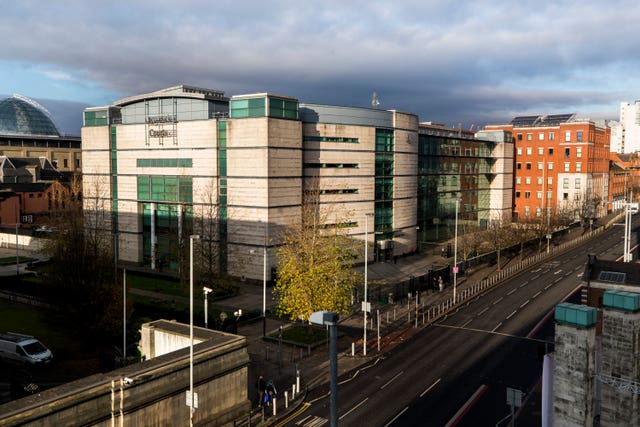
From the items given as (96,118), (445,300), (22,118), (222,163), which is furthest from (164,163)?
(22,118)

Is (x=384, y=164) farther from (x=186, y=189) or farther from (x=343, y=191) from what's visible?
(x=186, y=189)

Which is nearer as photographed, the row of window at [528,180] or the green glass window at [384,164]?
the green glass window at [384,164]

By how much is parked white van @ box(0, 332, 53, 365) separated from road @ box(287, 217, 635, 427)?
1825cm

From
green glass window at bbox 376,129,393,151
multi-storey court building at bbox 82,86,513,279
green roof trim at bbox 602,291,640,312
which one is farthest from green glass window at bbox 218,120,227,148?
green roof trim at bbox 602,291,640,312

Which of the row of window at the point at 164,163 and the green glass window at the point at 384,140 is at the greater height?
the green glass window at the point at 384,140

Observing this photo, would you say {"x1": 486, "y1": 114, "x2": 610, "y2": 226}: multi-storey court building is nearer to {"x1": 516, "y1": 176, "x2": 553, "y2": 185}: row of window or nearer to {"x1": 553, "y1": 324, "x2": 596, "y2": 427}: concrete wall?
{"x1": 516, "y1": 176, "x2": 553, "y2": 185}: row of window

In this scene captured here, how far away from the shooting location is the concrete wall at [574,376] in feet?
53.1

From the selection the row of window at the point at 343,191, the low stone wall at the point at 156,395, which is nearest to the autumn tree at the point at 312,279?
the low stone wall at the point at 156,395

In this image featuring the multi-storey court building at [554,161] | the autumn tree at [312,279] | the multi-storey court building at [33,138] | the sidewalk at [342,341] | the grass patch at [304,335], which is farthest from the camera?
the multi-storey court building at [33,138]

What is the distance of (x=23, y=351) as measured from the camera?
34.1 metres

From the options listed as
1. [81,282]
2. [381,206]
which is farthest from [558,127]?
[81,282]

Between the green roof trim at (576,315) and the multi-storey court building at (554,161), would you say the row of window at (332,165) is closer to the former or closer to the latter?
the green roof trim at (576,315)

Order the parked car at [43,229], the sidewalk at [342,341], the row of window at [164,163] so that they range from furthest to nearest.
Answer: the parked car at [43,229] < the row of window at [164,163] < the sidewalk at [342,341]

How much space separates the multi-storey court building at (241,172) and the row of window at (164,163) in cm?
13
